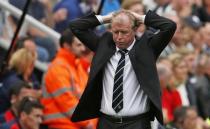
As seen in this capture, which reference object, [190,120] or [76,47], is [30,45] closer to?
[76,47]

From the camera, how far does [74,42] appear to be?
1121 cm

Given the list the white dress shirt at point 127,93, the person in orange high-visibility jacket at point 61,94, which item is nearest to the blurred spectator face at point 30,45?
the person in orange high-visibility jacket at point 61,94

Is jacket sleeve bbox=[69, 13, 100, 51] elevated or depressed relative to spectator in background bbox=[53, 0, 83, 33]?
elevated

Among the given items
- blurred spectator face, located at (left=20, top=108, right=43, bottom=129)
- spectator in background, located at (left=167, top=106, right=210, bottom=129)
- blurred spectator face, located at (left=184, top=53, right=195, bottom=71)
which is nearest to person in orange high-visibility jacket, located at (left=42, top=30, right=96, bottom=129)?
blurred spectator face, located at (left=20, top=108, right=43, bottom=129)

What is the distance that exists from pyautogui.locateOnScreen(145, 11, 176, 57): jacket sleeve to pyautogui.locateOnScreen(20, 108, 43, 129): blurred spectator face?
2152 millimetres

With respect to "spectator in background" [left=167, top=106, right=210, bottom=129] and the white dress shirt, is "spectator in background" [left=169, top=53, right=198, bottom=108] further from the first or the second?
the white dress shirt

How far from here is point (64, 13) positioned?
41.8 ft

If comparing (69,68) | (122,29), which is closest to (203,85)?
(69,68)

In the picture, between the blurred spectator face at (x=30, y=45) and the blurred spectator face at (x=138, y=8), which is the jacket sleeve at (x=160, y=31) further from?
the blurred spectator face at (x=138, y=8)

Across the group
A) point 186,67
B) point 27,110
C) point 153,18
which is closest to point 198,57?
point 186,67

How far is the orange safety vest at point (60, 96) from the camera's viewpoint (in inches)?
430

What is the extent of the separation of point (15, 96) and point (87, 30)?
1885 millimetres

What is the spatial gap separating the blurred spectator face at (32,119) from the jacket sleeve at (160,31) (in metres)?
2.15

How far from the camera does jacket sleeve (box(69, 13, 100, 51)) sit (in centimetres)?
913
